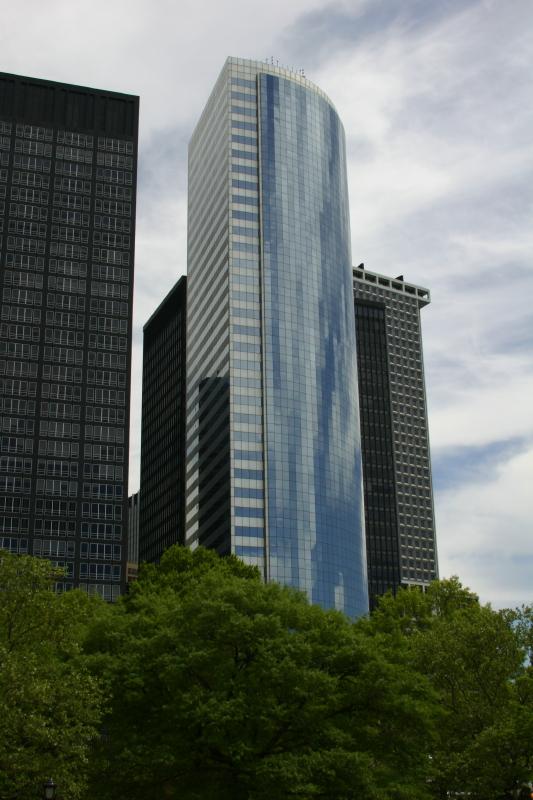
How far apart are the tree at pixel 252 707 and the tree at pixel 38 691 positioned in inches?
125

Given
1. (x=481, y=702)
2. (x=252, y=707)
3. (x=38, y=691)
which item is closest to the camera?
(x=38, y=691)

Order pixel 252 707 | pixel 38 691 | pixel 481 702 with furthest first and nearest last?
pixel 481 702 < pixel 252 707 < pixel 38 691

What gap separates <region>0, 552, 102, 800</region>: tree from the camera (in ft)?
157

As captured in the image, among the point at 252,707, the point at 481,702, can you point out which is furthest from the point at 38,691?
the point at 481,702

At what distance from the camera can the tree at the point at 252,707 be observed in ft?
178

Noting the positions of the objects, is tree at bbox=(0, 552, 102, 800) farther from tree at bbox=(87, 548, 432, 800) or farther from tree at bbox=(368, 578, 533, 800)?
tree at bbox=(368, 578, 533, 800)

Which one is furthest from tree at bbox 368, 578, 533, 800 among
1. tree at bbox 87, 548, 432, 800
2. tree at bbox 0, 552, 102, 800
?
tree at bbox 0, 552, 102, 800

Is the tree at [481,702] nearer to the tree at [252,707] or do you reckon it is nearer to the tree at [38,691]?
the tree at [252,707]

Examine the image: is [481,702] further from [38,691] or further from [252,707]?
[38,691]

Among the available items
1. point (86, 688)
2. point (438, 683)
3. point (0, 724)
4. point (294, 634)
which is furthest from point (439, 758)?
point (0, 724)

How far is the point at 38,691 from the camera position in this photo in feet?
157

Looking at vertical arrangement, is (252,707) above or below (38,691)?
below

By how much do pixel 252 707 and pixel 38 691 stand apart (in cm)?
1254

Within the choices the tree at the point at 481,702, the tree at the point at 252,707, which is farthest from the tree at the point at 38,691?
the tree at the point at 481,702
